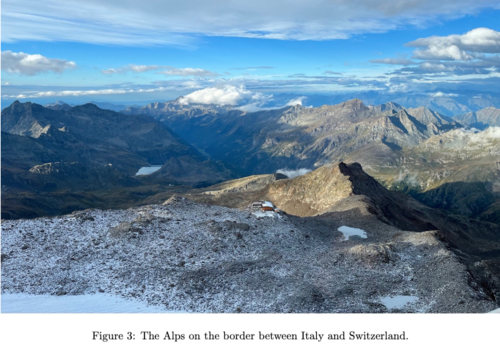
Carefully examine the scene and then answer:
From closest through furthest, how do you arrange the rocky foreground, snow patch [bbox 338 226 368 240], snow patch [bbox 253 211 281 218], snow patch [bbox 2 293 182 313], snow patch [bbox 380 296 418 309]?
1. snow patch [bbox 2 293 182 313]
2. the rocky foreground
3. snow patch [bbox 380 296 418 309]
4. snow patch [bbox 253 211 281 218]
5. snow patch [bbox 338 226 368 240]

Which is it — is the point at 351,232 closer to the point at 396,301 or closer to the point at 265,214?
the point at 265,214

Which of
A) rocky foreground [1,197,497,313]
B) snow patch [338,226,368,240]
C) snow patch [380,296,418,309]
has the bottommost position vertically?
snow patch [338,226,368,240]

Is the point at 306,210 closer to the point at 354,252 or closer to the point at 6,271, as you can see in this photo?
the point at 354,252

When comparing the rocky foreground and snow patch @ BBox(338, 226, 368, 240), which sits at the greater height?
the rocky foreground

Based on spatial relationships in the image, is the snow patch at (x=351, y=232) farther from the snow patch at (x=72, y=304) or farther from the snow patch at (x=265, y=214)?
the snow patch at (x=72, y=304)

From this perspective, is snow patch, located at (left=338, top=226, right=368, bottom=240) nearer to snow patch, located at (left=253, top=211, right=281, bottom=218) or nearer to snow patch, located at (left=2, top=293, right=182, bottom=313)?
snow patch, located at (left=253, top=211, right=281, bottom=218)

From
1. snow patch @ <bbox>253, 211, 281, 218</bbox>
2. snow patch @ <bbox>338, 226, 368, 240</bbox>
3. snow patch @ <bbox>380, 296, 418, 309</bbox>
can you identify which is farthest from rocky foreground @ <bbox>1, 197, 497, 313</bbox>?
snow patch @ <bbox>338, 226, 368, 240</bbox>
